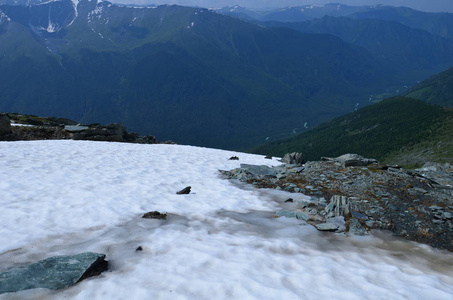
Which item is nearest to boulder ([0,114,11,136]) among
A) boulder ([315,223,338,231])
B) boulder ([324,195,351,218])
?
boulder ([324,195,351,218])

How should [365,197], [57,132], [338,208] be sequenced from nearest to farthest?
[338,208] < [365,197] < [57,132]

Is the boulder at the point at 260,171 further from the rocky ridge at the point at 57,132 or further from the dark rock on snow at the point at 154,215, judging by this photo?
the rocky ridge at the point at 57,132

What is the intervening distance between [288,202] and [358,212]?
3508mm

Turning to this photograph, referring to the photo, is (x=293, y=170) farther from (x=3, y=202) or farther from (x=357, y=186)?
(x=3, y=202)

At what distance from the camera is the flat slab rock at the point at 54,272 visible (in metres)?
6.88

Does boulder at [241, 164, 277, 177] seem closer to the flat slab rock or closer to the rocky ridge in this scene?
the flat slab rock

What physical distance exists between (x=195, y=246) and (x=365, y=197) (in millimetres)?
10303

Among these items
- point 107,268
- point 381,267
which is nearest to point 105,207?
point 107,268

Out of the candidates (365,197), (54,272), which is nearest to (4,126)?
(54,272)

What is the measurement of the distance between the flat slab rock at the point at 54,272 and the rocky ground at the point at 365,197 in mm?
8481

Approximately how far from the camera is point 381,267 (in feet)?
29.1

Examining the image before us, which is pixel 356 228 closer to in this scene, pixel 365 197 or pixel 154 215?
pixel 365 197

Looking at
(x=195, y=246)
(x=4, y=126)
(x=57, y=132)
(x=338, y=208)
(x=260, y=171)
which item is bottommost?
(x=195, y=246)

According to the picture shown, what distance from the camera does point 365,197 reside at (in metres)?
15.2
